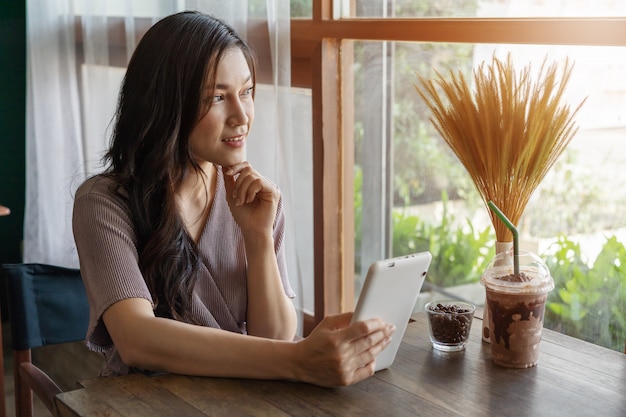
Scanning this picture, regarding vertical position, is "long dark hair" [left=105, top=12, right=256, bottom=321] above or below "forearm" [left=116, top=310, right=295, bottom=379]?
above

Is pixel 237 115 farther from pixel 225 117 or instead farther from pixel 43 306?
pixel 43 306

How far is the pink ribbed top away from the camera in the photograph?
150 centimetres

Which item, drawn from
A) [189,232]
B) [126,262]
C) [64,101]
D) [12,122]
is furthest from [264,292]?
[12,122]

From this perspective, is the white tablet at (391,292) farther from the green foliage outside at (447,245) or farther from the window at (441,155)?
the green foliage outside at (447,245)

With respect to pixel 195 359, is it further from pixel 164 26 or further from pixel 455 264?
pixel 455 264

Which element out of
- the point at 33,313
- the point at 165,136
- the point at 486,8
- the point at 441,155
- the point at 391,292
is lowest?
the point at 33,313

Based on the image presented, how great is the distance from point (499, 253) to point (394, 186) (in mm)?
855

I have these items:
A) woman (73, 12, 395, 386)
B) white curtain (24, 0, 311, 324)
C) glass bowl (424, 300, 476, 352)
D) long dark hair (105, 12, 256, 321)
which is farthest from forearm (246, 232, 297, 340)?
white curtain (24, 0, 311, 324)

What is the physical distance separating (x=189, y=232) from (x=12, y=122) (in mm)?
2579

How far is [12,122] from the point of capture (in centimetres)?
400

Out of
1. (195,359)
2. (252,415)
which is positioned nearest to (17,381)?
(195,359)

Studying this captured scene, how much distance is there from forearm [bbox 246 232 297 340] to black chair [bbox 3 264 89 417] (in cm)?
55

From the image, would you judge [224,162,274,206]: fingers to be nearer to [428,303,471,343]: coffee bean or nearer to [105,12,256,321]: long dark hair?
[105,12,256,321]: long dark hair

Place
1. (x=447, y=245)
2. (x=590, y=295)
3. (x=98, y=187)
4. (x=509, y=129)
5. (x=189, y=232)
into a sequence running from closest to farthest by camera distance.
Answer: (x=509, y=129)
(x=98, y=187)
(x=189, y=232)
(x=590, y=295)
(x=447, y=245)
